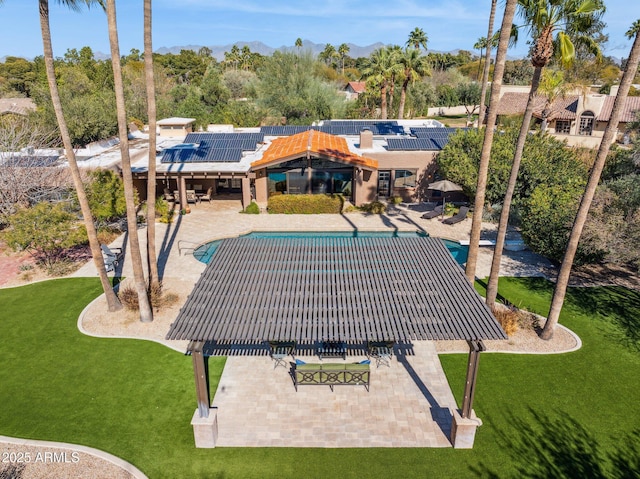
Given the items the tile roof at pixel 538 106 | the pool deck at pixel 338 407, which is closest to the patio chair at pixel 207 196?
the pool deck at pixel 338 407

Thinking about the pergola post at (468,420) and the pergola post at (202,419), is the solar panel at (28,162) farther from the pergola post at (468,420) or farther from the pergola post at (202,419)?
the pergola post at (468,420)

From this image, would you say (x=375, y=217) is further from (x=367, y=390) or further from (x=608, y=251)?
(x=367, y=390)

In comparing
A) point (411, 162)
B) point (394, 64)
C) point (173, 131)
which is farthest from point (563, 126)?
point (173, 131)

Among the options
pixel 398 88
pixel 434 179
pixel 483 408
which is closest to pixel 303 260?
pixel 483 408

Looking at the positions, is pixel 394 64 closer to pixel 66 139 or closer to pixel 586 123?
pixel 586 123

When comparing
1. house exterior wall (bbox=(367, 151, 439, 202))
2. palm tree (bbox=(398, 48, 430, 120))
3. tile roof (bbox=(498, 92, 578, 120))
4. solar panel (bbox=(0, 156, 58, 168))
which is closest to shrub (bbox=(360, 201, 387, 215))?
house exterior wall (bbox=(367, 151, 439, 202))
